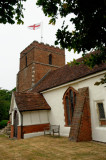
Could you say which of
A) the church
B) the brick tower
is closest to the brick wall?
the church

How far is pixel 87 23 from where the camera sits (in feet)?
14.3

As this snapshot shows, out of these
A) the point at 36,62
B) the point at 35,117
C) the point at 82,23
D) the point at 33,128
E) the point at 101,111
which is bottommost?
the point at 33,128

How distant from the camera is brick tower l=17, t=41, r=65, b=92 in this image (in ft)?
73.7

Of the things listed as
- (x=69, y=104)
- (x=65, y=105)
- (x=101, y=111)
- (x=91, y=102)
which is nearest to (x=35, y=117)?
(x=65, y=105)

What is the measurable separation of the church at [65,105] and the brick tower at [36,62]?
0.16m

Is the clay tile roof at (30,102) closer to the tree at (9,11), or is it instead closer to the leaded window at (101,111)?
the leaded window at (101,111)

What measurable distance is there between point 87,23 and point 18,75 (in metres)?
24.0

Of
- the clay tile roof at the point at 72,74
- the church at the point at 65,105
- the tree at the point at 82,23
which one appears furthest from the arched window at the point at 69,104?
the tree at the point at 82,23

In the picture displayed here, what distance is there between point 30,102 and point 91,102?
699 centimetres

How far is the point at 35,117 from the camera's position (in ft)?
46.6

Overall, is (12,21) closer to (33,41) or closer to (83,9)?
(83,9)

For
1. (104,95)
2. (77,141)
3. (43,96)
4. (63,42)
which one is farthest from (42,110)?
(63,42)

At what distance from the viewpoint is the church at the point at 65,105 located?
9.75 m

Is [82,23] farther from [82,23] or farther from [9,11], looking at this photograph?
[9,11]
